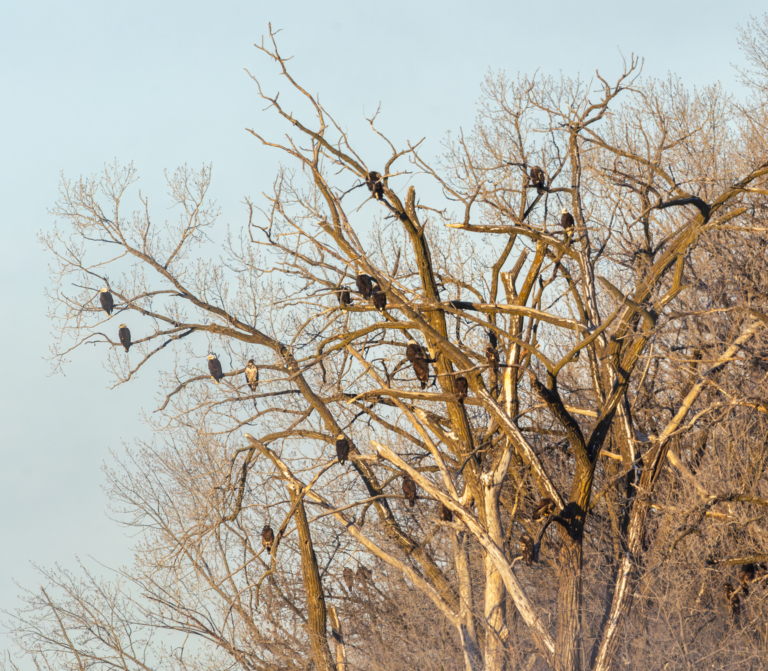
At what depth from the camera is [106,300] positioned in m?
11.5

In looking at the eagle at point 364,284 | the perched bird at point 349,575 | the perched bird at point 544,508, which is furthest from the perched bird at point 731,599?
the eagle at point 364,284

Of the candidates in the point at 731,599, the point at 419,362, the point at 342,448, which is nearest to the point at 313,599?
the point at 342,448

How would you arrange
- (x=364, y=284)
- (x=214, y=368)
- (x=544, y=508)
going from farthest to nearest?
(x=214, y=368) < (x=544, y=508) < (x=364, y=284)

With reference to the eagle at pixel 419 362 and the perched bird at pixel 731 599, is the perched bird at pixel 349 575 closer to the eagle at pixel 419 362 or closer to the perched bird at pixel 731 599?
the eagle at pixel 419 362

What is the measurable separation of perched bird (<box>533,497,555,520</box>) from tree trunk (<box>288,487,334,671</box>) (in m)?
3.75

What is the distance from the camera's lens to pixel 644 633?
11.3 metres

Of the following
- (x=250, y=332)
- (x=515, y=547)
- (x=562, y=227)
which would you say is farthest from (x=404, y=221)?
(x=515, y=547)

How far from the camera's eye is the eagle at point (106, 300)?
11.5 m

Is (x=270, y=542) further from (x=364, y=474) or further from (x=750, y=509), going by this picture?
(x=750, y=509)

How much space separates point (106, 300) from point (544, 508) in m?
7.33

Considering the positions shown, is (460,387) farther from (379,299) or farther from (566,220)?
(566,220)

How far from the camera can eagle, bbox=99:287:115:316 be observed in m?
11.5

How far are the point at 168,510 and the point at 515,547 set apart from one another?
694 centimetres

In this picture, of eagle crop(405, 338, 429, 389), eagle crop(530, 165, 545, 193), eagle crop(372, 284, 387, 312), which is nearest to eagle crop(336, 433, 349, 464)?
eagle crop(405, 338, 429, 389)
